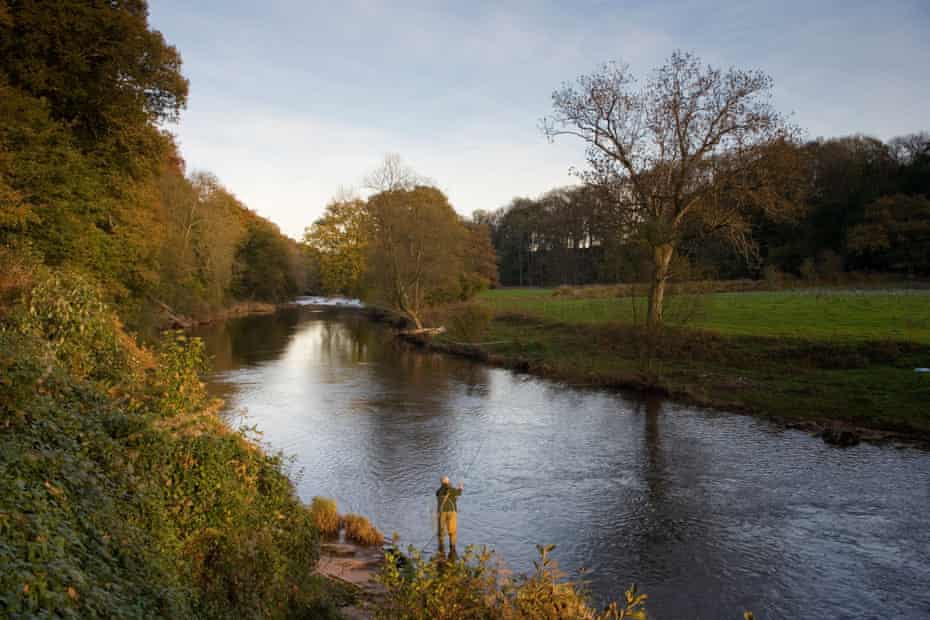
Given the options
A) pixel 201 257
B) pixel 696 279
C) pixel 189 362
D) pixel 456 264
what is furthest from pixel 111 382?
pixel 201 257

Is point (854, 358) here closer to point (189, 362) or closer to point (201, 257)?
point (189, 362)

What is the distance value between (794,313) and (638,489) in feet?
79.0

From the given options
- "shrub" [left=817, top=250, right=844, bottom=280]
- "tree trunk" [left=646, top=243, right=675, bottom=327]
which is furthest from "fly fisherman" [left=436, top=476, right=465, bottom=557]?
"shrub" [left=817, top=250, right=844, bottom=280]

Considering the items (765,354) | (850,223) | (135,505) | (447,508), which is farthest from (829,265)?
(135,505)

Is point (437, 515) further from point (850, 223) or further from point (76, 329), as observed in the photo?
point (850, 223)

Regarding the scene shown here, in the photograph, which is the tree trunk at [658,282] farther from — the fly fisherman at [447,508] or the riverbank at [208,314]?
the riverbank at [208,314]

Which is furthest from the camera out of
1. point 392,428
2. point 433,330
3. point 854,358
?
point 433,330

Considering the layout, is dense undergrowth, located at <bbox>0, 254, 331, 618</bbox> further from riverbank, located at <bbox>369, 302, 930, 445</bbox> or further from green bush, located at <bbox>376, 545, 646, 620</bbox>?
riverbank, located at <bbox>369, 302, 930, 445</bbox>

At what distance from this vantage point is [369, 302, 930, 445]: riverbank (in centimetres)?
1850

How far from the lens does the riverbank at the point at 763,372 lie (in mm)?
18500

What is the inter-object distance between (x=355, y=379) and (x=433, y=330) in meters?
16.0

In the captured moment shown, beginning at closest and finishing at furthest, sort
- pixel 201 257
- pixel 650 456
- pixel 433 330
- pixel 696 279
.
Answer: pixel 650 456
pixel 696 279
pixel 433 330
pixel 201 257

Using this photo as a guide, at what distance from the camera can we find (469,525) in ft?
39.5

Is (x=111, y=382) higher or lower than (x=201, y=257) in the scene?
lower
